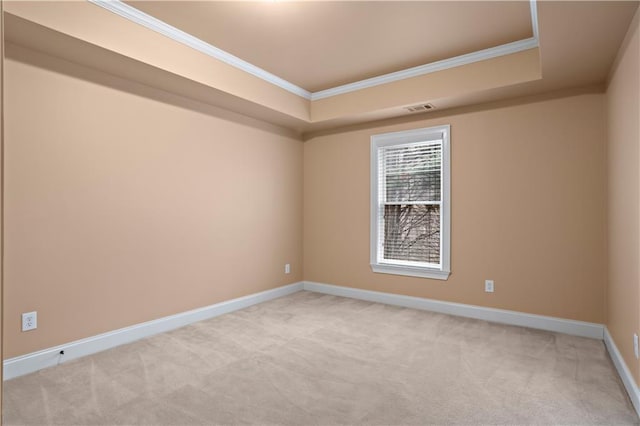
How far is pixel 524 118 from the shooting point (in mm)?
3895

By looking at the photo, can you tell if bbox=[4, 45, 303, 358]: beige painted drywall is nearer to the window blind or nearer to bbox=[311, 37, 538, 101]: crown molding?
bbox=[311, 37, 538, 101]: crown molding

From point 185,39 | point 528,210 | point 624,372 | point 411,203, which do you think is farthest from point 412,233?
point 185,39

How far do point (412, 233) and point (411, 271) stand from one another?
1.55 feet

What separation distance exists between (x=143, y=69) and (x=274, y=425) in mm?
2913

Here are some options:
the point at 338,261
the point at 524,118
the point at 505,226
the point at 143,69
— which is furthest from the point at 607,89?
the point at 143,69

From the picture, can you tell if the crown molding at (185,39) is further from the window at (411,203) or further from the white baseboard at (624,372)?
the white baseboard at (624,372)

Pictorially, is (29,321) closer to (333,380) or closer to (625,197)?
(333,380)

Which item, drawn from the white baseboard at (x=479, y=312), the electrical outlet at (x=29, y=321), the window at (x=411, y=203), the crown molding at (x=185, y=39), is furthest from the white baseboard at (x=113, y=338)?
the crown molding at (x=185, y=39)

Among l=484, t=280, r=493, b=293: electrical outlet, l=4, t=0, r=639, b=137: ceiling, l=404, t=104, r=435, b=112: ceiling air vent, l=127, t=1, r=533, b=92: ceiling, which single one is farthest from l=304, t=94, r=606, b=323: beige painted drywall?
l=127, t=1, r=533, b=92: ceiling

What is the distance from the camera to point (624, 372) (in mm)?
2588

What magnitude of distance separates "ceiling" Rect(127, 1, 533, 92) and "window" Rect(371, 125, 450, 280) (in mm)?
1019

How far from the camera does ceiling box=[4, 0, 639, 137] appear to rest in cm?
262

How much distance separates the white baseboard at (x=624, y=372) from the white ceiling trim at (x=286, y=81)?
242 centimetres

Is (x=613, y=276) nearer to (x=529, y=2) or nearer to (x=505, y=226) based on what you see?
(x=505, y=226)
